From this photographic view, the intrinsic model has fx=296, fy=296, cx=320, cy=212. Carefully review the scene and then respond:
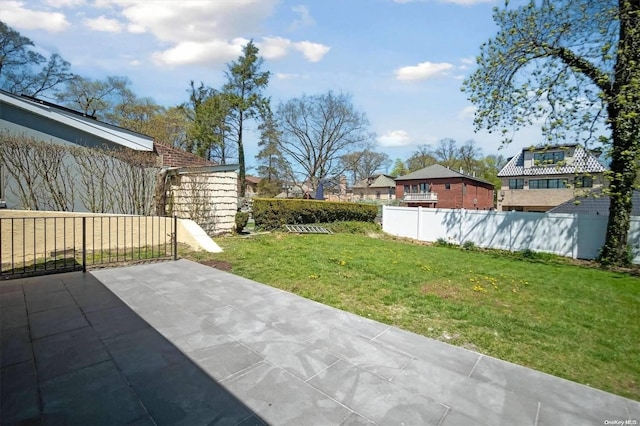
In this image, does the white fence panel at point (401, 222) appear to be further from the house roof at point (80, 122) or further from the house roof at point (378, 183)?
the house roof at point (378, 183)

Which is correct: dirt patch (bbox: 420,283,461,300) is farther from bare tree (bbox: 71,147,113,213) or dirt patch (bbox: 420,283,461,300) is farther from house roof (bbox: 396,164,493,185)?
house roof (bbox: 396,164,493,185)

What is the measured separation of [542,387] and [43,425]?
326 cm

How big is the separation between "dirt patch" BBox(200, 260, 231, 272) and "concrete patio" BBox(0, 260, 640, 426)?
6.89 ft

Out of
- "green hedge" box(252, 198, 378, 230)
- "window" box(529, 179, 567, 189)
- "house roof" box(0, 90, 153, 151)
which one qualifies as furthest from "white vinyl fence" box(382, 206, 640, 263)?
"window" box(529, 179, 567, 189)

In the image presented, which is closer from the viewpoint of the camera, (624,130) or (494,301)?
(494,301)

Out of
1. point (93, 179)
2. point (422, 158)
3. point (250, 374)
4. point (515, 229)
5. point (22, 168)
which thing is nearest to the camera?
point (250, 374)

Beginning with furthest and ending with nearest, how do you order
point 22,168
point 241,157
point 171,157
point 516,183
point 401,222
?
point 516,183 → point 241,157 → point 401,222 → point 171,157 → point 22,168

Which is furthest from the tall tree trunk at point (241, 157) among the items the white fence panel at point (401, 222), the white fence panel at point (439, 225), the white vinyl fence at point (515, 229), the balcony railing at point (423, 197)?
the balcony railing at point (423, 197)

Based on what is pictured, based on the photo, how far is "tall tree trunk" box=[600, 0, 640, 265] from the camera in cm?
730

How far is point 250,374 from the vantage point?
7.27 feet

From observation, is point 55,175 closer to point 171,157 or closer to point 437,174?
point 171,157

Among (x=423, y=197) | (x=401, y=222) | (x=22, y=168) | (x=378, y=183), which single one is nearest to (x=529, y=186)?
(x=423, y=197)

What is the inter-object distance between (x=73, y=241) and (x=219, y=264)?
129 inches

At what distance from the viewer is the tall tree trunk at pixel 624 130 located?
7297 millimetres
